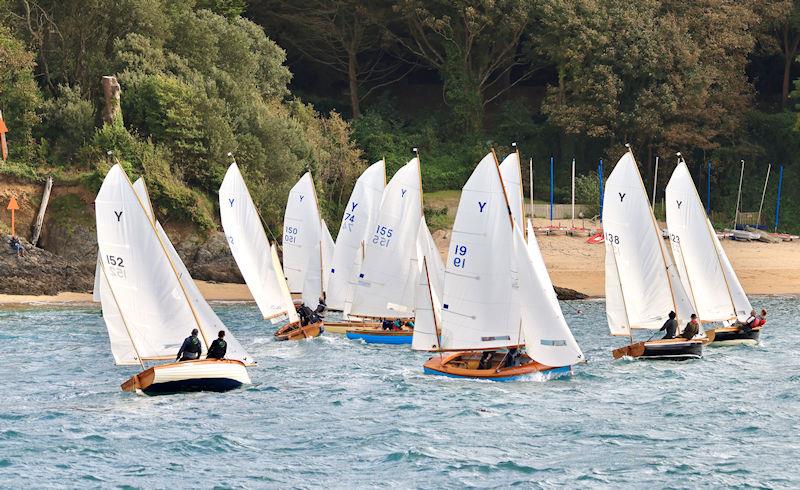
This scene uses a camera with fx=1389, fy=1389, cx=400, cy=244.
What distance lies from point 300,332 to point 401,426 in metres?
16.1

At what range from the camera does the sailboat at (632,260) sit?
45594 mm

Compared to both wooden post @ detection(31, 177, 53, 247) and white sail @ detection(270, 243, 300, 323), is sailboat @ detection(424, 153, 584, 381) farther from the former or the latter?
wooden post @ detection(31, 177, 53, 247)

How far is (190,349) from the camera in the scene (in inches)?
1454

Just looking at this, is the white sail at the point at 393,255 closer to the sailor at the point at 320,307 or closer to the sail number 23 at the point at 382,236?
the sail number 23 at the point at 382,236

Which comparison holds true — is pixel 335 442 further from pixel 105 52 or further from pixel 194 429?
pixel 105 52

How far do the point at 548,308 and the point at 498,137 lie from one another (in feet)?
143

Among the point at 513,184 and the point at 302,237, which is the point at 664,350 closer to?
the point at 513,184

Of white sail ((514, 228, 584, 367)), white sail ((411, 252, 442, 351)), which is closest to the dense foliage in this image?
white sail ((411, 252, 442, 351))

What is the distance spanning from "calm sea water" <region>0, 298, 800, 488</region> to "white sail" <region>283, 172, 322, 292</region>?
323 inches

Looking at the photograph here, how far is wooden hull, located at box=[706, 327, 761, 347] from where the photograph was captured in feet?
158

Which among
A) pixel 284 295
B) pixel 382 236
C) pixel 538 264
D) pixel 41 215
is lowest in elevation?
pixel 284 295

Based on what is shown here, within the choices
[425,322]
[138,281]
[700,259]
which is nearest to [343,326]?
[425,322]

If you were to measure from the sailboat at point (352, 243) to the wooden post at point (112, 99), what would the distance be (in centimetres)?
1952

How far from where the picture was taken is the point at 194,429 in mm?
33906
